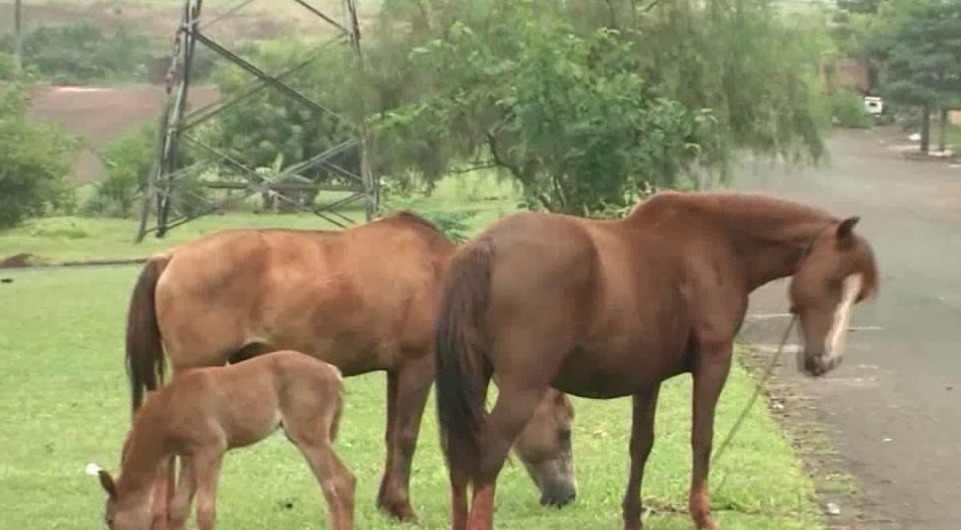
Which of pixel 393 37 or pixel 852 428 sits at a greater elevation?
pixel 393 37

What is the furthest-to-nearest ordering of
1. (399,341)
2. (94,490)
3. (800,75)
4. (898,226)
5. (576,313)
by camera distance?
(898,226)
(800,75)
(94,490)
(399,341)
(576,313)

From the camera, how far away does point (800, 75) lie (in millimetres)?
20844

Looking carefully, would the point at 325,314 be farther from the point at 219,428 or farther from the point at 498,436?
the point at 498,436

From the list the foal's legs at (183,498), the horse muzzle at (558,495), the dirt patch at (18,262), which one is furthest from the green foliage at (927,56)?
the foal's legs at (183,498)

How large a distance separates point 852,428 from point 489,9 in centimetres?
751

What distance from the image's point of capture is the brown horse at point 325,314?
29.0ft

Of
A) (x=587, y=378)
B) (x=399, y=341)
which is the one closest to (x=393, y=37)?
(x=399, y=341)

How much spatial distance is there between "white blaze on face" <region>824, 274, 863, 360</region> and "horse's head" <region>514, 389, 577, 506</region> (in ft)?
5.05

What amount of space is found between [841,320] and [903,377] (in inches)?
269

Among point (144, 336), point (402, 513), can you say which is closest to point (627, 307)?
point (402, 513)

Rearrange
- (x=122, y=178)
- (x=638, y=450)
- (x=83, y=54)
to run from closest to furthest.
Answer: (x=638, y=450)
(x=122, y=178)
(x=83, y=54)

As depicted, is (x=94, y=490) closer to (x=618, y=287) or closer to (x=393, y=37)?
(x=618, y=287)

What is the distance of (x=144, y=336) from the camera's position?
8891mm

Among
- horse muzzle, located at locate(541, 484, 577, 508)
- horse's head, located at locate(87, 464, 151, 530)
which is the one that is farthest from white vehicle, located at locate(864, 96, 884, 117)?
horse's head, located at locate(87, 464, 151, 530)
